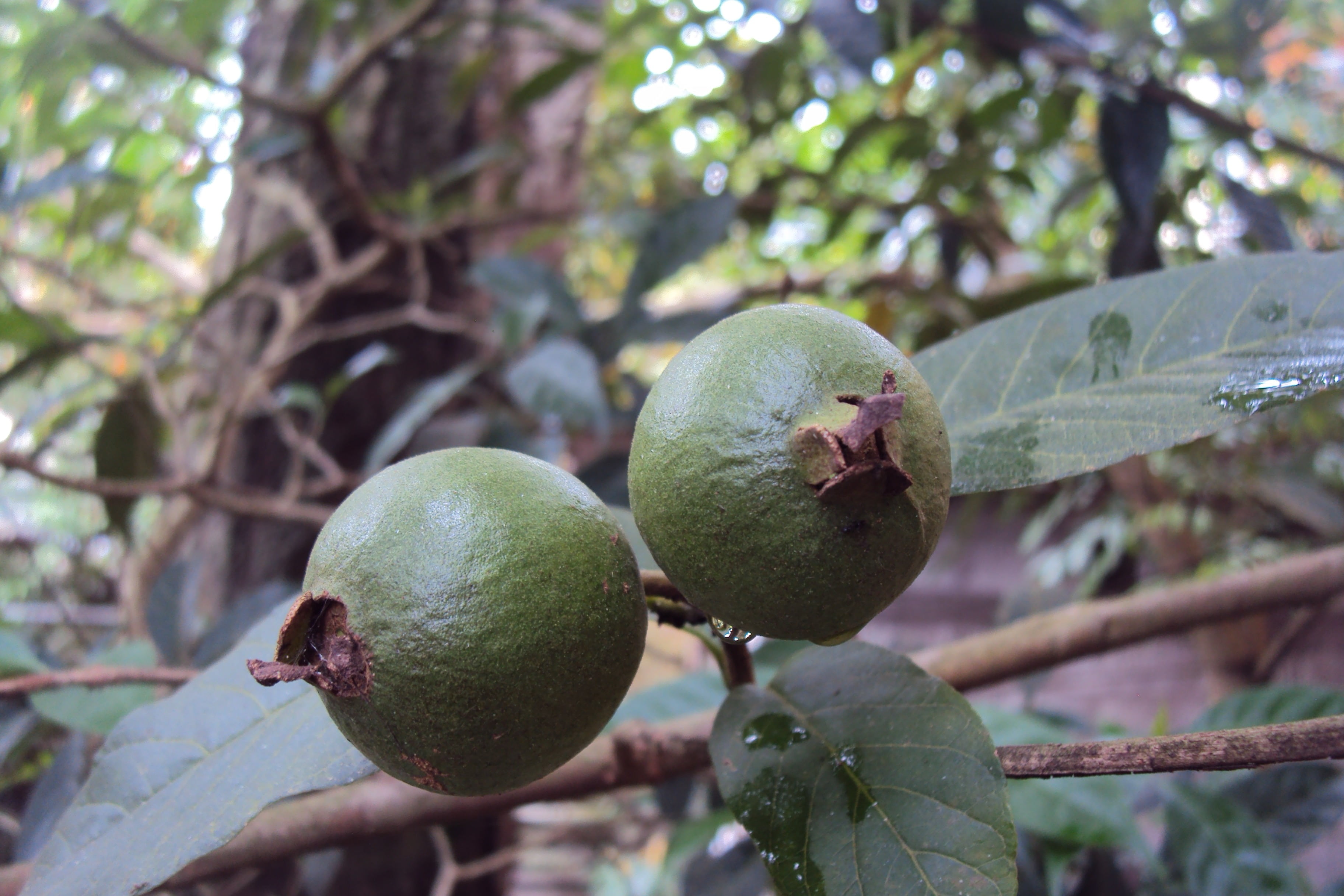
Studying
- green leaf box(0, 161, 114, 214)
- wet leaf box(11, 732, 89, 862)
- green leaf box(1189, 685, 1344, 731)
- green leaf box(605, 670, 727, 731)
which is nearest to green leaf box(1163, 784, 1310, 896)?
green leaf box(1189, 685, 1344, 731)

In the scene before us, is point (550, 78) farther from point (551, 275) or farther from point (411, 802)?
point (411, 802)

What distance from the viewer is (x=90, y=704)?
97cm

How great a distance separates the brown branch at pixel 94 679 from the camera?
913 mm

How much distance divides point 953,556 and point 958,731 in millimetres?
2003

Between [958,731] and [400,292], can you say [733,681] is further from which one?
[400,292]

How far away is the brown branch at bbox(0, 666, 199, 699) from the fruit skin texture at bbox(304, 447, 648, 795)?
0.51 meters

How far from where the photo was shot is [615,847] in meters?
2.38

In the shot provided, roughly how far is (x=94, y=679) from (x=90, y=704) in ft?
0.27

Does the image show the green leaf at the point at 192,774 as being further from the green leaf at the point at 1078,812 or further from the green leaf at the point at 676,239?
the green leaf at the point at 676,239

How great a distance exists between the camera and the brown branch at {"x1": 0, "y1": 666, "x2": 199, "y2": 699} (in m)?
0.91

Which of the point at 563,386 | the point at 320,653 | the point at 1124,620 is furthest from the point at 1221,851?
the point at 320,653

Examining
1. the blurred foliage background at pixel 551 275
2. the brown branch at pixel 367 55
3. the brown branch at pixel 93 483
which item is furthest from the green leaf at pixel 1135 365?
the brown branch at pixel 367 55

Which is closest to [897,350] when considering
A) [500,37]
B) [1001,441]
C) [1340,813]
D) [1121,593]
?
[1001,441]

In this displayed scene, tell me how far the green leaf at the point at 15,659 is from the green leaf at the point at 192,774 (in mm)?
426
